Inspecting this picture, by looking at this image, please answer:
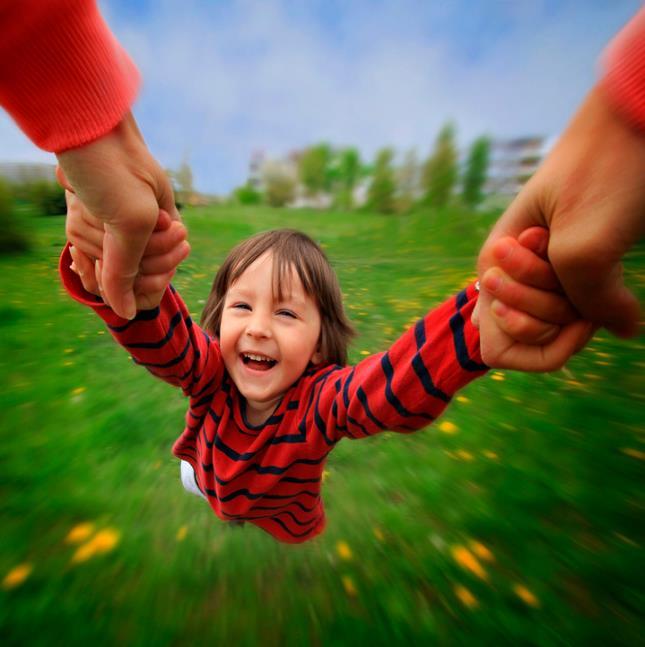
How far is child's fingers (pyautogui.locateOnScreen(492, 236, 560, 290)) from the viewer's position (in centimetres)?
64

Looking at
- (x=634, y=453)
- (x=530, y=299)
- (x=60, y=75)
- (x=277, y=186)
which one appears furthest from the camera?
(x=277, y=186)

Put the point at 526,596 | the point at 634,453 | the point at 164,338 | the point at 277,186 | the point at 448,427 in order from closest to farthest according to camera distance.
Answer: the point at 164,338 < the point at 526,596 < the point at 634,453 < the point at 448,427 < the point at 277,186

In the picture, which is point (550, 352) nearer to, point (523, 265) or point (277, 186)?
point (523, 265)

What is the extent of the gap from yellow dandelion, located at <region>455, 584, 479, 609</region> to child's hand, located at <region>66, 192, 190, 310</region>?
1.86 m

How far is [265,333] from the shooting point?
1387 mm

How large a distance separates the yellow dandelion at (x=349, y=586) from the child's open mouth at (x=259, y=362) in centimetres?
119

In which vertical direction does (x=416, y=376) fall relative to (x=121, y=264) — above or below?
below

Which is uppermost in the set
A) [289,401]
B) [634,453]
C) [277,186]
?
[277,186]

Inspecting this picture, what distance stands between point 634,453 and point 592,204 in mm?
2685

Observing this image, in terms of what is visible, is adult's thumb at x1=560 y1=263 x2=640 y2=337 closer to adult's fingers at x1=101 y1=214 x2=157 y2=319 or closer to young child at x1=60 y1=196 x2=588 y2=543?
young child at x1=60 y1=196 x2=588 y2=543

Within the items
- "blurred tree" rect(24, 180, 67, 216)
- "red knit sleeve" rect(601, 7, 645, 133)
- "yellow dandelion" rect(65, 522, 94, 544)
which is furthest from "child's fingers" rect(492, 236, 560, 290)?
"blurred tree" rect(24, 180, 67, 216)

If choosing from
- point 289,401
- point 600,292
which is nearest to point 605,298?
point 600,292

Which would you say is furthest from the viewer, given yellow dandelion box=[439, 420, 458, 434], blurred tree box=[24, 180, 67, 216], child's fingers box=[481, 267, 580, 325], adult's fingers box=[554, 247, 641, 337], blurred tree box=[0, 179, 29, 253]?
blurred tree box=[24, 180, 67, 216]

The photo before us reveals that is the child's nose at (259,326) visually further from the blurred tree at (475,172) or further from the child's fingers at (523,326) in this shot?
the blurred tree at (475,172)
